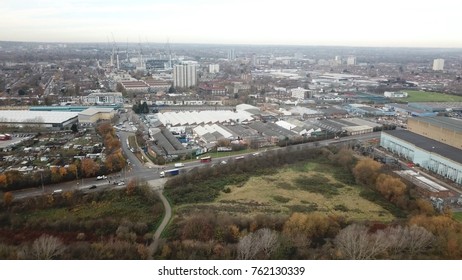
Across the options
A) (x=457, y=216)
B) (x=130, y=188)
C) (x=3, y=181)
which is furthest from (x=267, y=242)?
(x=3, y=181)

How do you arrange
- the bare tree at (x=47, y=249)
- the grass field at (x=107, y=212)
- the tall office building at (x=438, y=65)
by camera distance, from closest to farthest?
the bare tree at (x=47, y=249) < the grass field at (x=107, y=212) < the tall office building at (x=438, y=65)

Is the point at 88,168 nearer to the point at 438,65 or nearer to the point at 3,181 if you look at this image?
the point at 3,181

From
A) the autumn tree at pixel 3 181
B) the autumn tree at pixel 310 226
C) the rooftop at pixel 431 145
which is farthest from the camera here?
the rooftop at pixel 431 145

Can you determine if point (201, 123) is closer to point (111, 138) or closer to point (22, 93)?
point (111, 138)

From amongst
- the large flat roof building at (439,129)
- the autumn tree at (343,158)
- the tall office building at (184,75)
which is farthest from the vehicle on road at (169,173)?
the tall office building at (184,75)

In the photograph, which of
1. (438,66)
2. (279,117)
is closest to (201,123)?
(279,117)

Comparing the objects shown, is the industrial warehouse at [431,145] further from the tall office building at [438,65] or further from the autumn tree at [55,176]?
the tall office building at [438,65]
